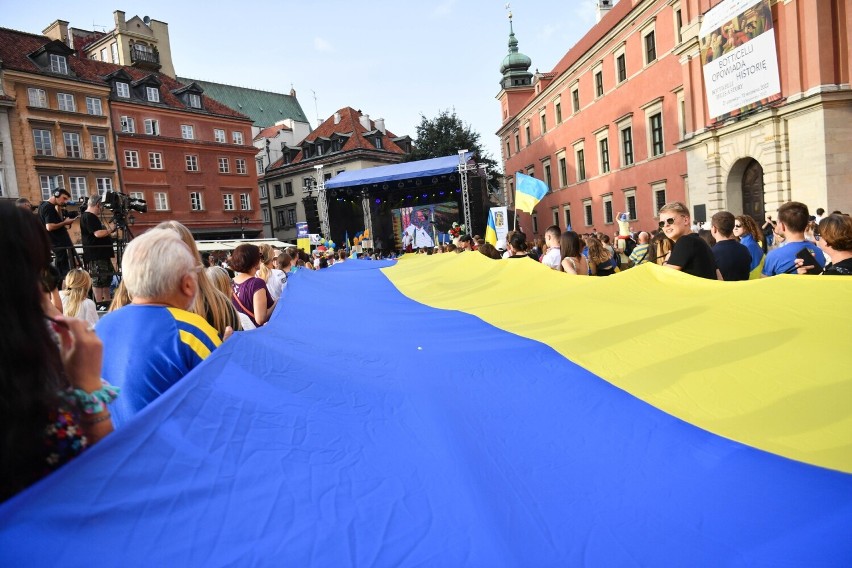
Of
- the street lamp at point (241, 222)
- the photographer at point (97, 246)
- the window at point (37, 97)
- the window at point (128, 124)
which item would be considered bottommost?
the photographer at point (97, 246)

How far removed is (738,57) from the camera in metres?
19.9

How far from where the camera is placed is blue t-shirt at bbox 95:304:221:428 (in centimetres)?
222

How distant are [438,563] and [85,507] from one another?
0.89m

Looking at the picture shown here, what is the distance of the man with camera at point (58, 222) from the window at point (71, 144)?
32.6 metres

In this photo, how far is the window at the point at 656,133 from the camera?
27641 mm

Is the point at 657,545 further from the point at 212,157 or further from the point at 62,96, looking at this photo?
the point at 212,157

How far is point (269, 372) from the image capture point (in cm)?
275

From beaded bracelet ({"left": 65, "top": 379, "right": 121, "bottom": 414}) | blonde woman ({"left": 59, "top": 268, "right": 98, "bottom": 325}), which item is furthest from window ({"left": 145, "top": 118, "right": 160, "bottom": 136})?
beaded bracelet ({"left": 65, "top": 379, "right": 121, "bottom": 414})

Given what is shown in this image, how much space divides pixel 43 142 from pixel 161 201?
822 cm

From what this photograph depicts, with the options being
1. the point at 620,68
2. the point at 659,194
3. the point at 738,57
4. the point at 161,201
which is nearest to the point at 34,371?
the point at 738,57

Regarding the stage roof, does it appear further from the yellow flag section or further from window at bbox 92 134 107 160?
the yellow flag section

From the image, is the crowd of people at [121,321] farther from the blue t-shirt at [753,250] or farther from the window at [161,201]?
the window at [161,201]

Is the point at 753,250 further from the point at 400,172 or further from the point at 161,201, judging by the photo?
the point at 161,201

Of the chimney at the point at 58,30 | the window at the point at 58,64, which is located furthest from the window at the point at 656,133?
the chimney at the point at 58,30
